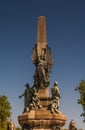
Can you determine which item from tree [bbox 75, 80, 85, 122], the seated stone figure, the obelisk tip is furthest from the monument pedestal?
tree [bbox 75, 80, 85, 122]

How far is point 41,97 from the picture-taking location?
94.7 feet

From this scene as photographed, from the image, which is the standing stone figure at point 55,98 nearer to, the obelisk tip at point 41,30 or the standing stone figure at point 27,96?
the standing stone figure at point 27,96

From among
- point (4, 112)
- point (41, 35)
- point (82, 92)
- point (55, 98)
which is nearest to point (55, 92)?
point (55, 98)

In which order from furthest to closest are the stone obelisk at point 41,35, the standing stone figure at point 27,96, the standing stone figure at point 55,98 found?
the stone obelisk at point 41,35
the standing stone figure at point 27,96
the standing stone figure at point 55,98

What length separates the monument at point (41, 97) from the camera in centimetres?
2695

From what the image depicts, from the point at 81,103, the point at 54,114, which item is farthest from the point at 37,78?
the point at 81,103

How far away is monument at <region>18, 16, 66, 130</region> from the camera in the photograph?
2695 centimetres

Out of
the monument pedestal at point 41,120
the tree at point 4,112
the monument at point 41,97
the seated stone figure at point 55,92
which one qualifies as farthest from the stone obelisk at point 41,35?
the tree at point 4,112

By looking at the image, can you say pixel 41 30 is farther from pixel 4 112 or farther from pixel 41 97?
pixel 4 112

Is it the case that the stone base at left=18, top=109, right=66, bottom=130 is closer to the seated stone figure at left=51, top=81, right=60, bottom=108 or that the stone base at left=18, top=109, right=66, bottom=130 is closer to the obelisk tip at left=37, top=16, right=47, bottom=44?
the seated stone figure at left=51, top=81, right=60, bottom=108

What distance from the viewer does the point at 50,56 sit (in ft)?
100

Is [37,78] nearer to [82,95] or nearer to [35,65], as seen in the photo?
[35,65]

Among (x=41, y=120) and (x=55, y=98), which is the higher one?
(x=55, y=98)

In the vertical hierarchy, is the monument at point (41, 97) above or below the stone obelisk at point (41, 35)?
below
